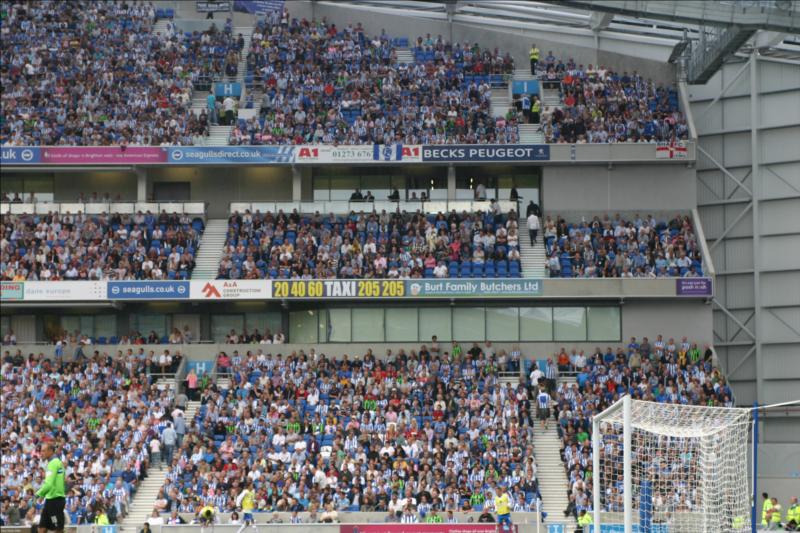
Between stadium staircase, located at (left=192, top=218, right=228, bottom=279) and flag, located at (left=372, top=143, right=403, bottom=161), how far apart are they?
7.09 m

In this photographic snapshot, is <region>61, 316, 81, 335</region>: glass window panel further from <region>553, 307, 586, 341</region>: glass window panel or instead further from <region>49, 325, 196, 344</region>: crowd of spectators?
<region>553, 307, 586, 341</region>: glass window panel

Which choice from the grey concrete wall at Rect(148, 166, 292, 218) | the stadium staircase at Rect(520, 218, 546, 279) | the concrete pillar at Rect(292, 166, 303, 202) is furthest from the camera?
the grey concrete wall at Rect(148, 166, 292, 218)

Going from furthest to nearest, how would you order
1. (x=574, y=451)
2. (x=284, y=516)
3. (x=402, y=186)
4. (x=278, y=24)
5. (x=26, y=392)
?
(x=278, y=24), (x=402, y=186), (x=26, y=392), (x=574, y=451), (x=284, y=516)

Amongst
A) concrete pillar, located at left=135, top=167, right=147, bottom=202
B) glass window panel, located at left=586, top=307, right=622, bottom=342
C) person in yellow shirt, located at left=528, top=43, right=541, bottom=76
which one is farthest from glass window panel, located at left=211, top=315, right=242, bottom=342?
person in yellow shirt, located at left=528, top=43, right=541, bottom=76

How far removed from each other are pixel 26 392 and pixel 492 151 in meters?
20.7

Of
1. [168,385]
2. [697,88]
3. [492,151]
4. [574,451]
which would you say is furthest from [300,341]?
[697,88]

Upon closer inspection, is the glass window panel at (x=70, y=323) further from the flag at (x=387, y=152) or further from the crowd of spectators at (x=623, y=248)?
the crowd of spectators at (x=623, y=248)

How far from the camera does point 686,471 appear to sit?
29266mm

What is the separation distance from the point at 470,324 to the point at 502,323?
1.28m

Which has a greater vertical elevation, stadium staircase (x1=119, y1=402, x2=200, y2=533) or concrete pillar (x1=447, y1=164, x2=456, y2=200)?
concrete pillar (x1=447, y1=164, x2=456, y2=200)

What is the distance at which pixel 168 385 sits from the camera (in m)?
47.7

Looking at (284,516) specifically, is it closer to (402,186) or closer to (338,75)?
(402,186)

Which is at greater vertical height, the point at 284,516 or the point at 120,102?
the point at 120,102

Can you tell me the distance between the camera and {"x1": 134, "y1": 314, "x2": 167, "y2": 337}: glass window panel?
5259 centimetres
